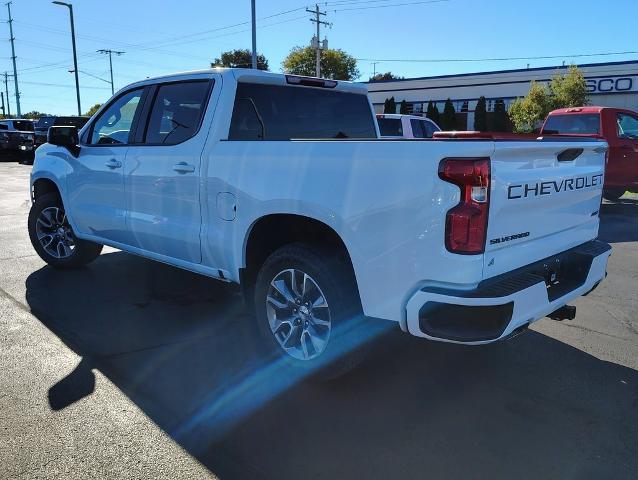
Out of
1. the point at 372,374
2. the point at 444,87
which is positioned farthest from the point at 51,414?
the point at 444,87

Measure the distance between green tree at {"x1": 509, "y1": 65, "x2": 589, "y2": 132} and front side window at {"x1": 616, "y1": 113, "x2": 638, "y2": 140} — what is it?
1670 cm

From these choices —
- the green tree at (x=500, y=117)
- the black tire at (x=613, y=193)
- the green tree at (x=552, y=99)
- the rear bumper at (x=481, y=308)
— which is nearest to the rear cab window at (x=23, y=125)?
the green tree at (x=552, y=99)

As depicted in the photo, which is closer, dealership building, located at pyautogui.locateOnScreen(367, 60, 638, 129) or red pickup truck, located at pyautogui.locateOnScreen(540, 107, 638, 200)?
red pickup truck, located at pyautogui.locateOnScreen(540, 107, 638, 200)

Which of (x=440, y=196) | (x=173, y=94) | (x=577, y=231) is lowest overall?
(x=577, y=231)

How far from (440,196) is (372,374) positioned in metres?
1.56

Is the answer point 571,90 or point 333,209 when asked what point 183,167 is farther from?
point 571,90

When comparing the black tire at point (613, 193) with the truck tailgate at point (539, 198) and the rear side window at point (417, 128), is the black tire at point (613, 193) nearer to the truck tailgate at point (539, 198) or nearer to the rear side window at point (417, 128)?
the rear side window at point (417, 128)

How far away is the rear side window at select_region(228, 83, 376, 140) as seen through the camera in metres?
4.36

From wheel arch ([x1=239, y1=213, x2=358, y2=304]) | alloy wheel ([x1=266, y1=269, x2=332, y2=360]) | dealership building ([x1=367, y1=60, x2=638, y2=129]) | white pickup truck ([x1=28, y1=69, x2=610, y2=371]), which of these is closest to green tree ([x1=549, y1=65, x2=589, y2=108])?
dealership building ([x1=367, y1=60, x2=638, y2=129])

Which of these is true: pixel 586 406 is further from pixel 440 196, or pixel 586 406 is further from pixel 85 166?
pixel 85 166

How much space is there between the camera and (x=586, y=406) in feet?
11.1

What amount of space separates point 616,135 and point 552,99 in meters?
19.4

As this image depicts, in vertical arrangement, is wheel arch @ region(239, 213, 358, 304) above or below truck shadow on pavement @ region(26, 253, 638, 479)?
above

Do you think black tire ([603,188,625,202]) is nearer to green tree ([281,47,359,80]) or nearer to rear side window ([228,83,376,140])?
rear side window ([228,83,376,140])
